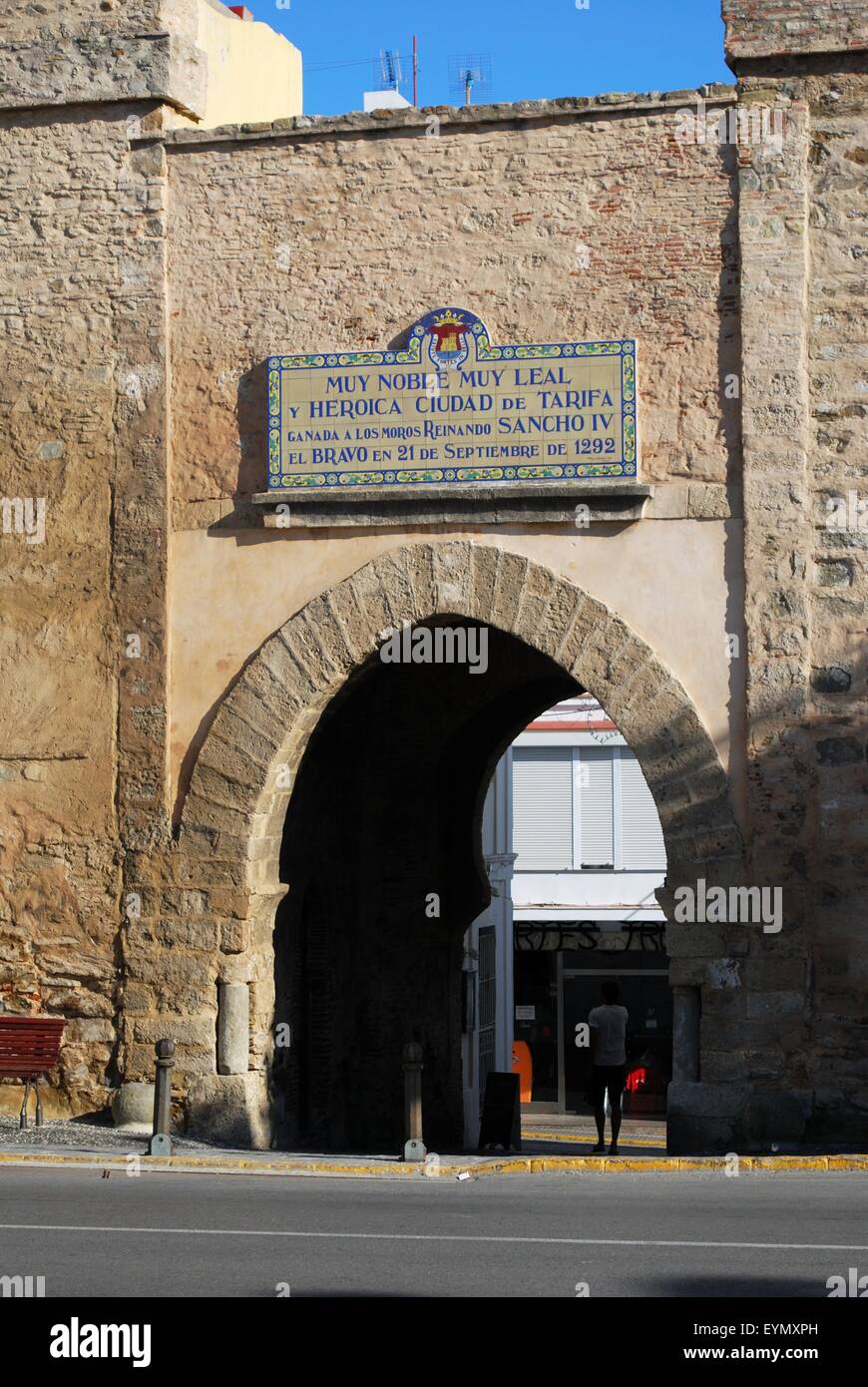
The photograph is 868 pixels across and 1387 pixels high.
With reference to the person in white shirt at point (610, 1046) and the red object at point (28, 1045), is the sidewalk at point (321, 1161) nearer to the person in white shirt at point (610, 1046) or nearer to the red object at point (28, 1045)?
the red object at point (28, 1045)

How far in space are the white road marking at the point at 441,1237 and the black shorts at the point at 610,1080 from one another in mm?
5591

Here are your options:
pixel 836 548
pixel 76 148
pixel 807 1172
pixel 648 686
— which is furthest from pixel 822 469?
pixel 76 148

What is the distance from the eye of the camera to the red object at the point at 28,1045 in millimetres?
13438

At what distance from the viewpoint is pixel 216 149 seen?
14008 mm

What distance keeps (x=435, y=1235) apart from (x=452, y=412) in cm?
633

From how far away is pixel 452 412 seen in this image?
13430mm

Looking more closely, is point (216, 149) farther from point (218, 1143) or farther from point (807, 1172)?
point (807, 1172)

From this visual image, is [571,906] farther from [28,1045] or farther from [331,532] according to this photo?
[28,1045]

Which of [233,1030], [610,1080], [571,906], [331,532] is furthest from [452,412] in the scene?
[571,906]

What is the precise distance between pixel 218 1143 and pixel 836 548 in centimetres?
539
